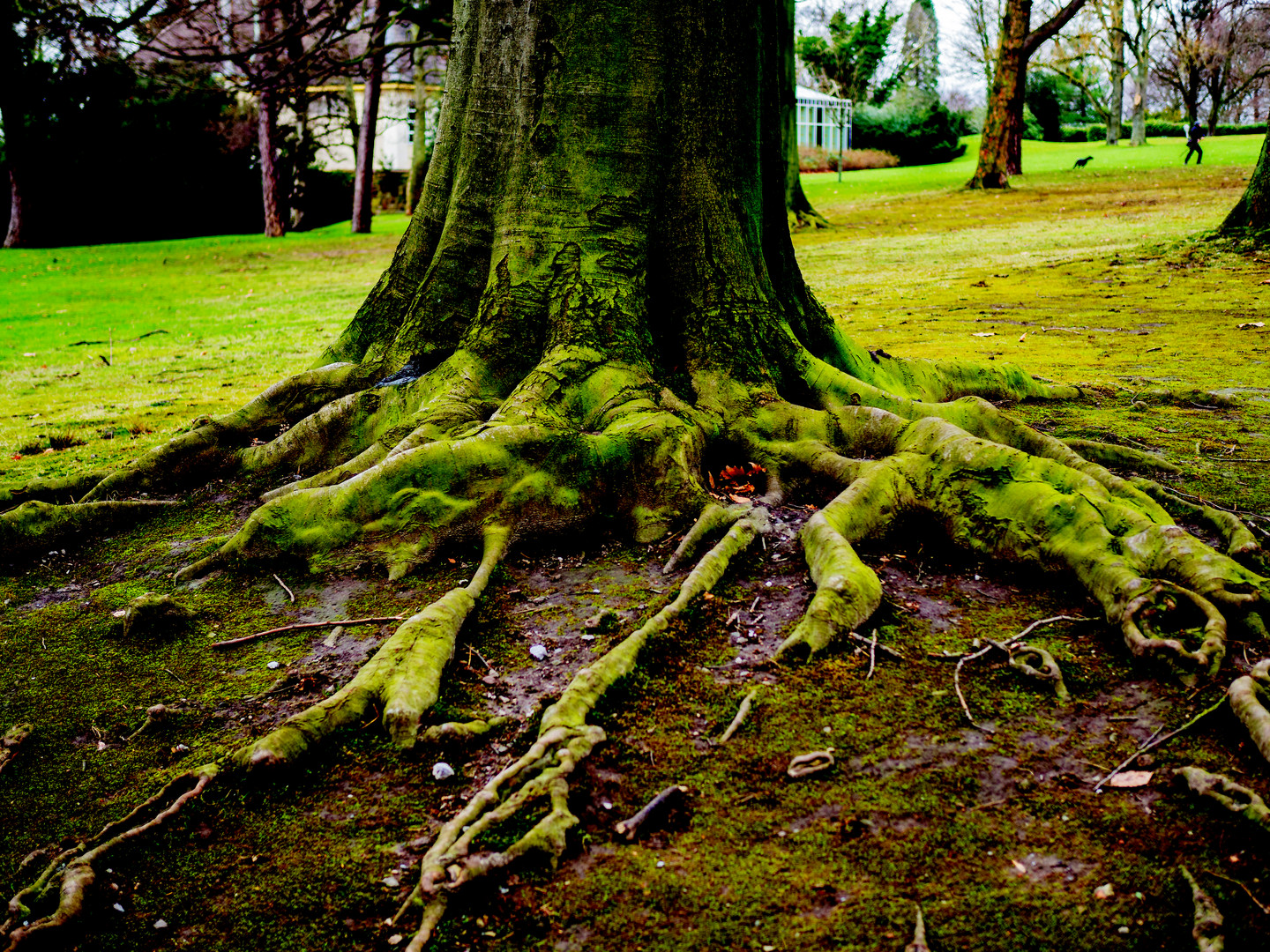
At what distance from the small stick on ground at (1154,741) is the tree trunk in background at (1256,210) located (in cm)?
1288

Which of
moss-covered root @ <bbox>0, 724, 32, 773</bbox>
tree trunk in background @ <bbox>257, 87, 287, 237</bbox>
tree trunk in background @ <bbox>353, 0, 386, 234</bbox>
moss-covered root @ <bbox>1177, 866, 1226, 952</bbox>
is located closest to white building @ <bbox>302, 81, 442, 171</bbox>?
tree trunk in background @ <bbox>257, 87, 287, 237</bbox>

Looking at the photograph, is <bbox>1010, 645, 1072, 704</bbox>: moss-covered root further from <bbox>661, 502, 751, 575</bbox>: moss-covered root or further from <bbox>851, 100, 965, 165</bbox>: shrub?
<bbox>851, 100, 965, 165</bbox>: shrub

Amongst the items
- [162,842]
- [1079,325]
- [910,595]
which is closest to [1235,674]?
[910,595]

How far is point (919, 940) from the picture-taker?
2.20m

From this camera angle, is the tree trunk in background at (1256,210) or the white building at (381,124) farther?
the white building at (381,124)

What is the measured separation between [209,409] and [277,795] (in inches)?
249

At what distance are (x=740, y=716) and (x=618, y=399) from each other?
217 cm

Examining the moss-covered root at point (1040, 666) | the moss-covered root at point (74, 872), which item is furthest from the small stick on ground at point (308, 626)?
the moss-covered root at point (1040, 666)

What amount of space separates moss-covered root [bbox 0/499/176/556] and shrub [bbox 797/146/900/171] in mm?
41337

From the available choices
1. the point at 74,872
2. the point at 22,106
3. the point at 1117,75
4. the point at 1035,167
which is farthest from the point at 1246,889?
the point at 1117,75

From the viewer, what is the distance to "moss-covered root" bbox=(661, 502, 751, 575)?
14.0ft

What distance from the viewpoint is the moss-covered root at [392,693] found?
3104mm

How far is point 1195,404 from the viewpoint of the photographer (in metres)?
6.64

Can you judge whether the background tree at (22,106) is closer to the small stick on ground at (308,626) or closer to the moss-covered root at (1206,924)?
the small stick on ground at (308,626)
